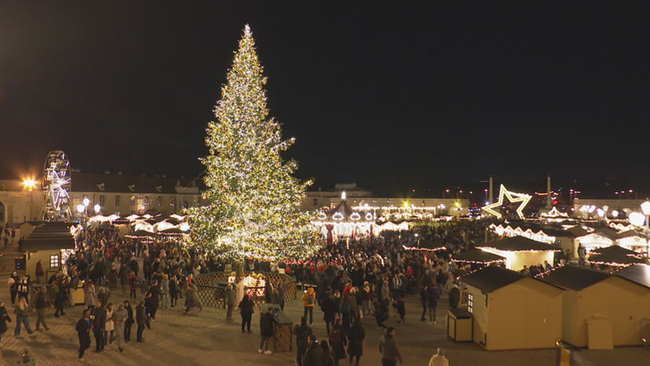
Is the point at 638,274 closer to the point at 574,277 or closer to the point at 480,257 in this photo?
the point at 574,277

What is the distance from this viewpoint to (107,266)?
59.0 ft

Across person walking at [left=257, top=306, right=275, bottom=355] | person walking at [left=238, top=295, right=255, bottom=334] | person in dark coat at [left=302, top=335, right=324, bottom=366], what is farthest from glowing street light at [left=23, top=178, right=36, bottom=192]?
person in dark coat at [left=302, top=335, right=324, bottom=366]

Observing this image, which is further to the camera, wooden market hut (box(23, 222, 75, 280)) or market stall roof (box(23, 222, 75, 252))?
wooden market hut (box(23, 222, 75, 280))

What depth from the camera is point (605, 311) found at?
10109 millimetres

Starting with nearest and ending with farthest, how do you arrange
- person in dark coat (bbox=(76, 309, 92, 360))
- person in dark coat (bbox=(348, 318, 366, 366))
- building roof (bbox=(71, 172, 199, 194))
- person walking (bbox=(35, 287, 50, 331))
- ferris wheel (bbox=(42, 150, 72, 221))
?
person in dark coat (bbox=(348, 318, 366, 366)), person in dark coat (bbox=(76, 309, 92, 360)), person walking (bbox=(35, 287, 50, 331)), ferris wheel (bbox=(42, 150, 72, 221)), building roof (bbox=(71, 172, 199, 194))

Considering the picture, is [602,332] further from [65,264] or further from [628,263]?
[65,264]

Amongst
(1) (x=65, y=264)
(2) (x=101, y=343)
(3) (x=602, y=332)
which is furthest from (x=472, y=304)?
(1) (x=65, y=264)

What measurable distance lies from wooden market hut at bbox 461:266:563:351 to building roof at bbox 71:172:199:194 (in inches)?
1800

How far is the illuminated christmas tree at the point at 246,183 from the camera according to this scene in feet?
53.3

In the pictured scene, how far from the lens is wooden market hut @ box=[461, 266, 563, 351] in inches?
388

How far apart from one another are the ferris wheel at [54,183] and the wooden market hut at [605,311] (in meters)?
30.8

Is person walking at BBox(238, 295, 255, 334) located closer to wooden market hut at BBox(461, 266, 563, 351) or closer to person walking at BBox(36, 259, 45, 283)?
wooden market hut at BBox(461, 266, 563, 351)

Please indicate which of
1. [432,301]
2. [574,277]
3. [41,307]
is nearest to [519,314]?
[574,277]

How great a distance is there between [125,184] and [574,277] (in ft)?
204
